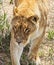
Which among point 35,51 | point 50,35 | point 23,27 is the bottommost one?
point 35,51

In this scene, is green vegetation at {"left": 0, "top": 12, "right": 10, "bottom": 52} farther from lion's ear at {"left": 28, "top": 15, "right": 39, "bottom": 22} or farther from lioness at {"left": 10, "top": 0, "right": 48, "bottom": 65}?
lion's ear at {"left": 28, "top": 15, "right": 39, "bottom": 22}

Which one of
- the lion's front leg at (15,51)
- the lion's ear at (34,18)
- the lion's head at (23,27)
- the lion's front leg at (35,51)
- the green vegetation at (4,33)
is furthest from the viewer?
the green vegetation at (4,33)

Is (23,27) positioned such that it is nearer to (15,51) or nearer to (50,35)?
(15,51)

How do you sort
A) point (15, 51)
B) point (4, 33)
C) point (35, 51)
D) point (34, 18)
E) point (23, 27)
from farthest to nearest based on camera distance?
point (4, 33), point (35, 51), point (15, 51), point (34, 18), point (23, 27)

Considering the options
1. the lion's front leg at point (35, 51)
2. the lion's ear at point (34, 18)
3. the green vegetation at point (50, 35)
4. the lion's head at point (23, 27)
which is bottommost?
the lion's front leg at point (35, 51)

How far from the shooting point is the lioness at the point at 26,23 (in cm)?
354

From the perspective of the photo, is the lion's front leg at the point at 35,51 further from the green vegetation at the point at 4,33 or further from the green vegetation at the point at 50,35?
the green vegetation at the point at 50,35

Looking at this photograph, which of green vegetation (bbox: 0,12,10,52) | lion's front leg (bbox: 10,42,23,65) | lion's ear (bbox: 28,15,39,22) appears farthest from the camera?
green vegetation (bbox: 0,12,10,52)

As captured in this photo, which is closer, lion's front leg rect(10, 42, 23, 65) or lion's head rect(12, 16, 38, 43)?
lion's head rect(12, 16, 38, 43)

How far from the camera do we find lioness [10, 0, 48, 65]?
354cm

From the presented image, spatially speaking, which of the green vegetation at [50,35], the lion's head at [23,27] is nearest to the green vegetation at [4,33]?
the green vegetation at [50,35]

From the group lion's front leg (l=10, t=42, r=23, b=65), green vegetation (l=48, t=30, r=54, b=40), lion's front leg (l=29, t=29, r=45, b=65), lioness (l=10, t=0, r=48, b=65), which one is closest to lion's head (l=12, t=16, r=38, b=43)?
lioness (l=10, t=0, r=48, b=65)

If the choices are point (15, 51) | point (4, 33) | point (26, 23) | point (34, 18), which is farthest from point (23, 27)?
point (4, 33)

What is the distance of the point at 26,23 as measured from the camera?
360cm
